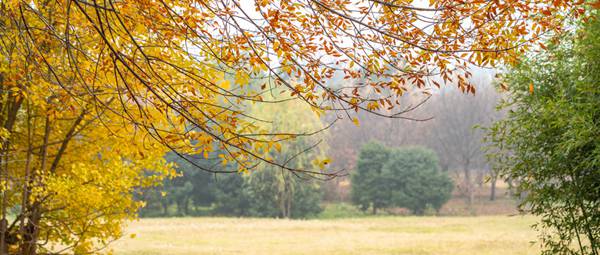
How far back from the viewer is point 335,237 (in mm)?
21094

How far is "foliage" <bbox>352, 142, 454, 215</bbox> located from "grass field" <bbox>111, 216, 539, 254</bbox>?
14.8ft

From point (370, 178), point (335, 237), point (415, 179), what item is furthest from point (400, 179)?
point (335, 237)

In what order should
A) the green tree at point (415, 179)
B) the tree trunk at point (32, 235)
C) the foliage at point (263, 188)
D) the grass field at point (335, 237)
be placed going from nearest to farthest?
the tree trunk at point (32, 235)
the grass field at point (335, 237)
the foliage at point (263, 188)
the green tree at point (415, 179)

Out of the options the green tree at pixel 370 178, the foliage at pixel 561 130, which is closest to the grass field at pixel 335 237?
the green tree at pixel 370 178

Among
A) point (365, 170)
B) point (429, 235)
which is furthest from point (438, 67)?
point (365, 170)

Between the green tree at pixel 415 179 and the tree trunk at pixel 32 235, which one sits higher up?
the green tree at pixel 415 179

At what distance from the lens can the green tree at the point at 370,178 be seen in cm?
3347

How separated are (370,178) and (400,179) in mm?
1549

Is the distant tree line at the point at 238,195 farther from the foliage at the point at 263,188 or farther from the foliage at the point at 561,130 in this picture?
the foliage at the point at 561,130

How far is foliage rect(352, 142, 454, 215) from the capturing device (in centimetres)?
3312

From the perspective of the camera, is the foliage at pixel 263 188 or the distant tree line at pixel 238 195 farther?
the distant tree line at pixel 238 195

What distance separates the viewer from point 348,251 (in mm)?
17016

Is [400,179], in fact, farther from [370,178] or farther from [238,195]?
[238,195]

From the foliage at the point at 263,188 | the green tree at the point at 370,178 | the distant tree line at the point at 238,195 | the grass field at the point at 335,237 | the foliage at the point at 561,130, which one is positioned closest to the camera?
the foliage at the point at 561,130
